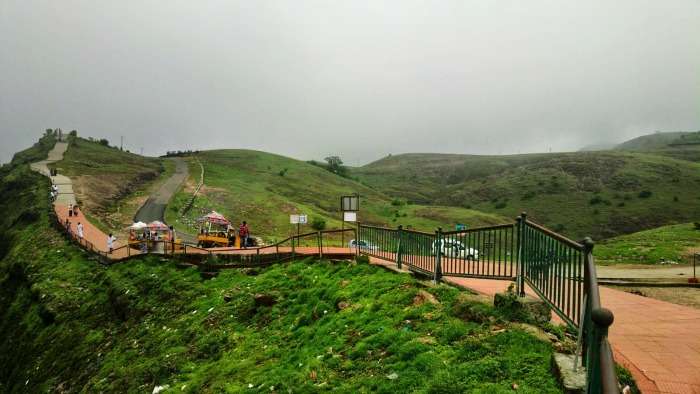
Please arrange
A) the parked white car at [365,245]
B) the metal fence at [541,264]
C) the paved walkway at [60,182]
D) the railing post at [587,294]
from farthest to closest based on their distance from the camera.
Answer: the paved walkway at [60,182] < the parked white car at [365,245] < the railing post at [587,294] < the metal fence at [541,264]

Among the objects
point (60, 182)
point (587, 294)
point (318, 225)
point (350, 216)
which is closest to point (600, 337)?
point (587, 294)

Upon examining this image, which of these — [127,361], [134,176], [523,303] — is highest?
[134,176]

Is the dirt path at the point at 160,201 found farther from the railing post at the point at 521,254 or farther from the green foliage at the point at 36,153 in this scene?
the railing post at the point at 521,254

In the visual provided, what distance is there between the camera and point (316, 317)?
9.34 m

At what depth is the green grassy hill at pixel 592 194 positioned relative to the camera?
2766 inches

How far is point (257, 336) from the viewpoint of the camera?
9742 mm

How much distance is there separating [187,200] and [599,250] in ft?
139

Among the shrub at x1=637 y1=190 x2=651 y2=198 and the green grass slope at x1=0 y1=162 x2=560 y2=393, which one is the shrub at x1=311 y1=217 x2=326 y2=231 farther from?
the shrub at x1=637 y1=190 x2=651 y2=198

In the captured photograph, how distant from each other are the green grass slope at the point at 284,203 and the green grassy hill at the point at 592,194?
43.0 ft

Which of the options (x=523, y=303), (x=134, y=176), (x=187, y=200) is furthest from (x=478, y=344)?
(x=134, y=176)

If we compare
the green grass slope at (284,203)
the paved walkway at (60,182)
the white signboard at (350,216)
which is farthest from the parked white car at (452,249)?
the paved walkway at (60,182)

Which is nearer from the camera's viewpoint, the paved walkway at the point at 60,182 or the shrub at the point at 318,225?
the paved walkway at the point at 60,182

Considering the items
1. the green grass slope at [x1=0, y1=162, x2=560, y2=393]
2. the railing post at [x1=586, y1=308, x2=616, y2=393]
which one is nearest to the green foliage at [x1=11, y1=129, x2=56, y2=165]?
the green grass slope at [x1=0, y1=162, x2=560, y2=393]

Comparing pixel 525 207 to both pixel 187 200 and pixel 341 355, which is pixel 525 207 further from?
pixel 341 355
